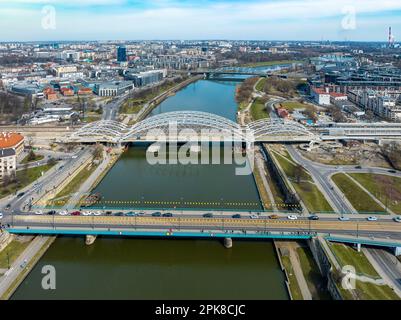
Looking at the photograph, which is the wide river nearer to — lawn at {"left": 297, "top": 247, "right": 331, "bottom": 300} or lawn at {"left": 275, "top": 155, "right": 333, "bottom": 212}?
lawn at {"left": 297, "top": 247, "right": 331, "bottom": 300}

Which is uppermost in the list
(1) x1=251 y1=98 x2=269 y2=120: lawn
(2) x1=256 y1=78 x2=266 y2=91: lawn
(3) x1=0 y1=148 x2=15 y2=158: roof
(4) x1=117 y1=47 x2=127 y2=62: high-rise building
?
(4) x1=117 y1=47 x2=127 y2=62: high-rise building

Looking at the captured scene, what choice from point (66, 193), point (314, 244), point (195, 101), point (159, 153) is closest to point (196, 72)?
point (195, 101)

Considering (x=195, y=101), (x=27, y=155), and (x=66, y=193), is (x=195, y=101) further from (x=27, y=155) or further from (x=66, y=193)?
(x=66, y=193)

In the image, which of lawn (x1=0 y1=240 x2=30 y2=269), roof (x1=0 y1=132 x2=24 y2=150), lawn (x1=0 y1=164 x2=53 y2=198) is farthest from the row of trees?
lawn (x1=0 y1=240 x2=30 y2=269)

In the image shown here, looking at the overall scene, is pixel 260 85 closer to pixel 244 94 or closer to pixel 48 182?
pixel 244 94

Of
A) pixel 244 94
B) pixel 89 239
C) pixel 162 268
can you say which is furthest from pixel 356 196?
pixel 244 94
